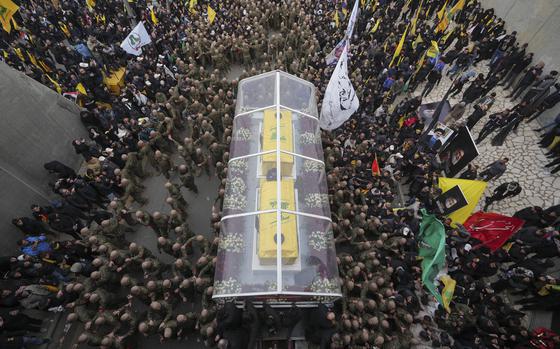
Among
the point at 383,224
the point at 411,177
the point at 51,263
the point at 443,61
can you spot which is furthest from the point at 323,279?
the point at 443,61

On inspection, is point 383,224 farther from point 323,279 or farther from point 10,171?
point 10,171

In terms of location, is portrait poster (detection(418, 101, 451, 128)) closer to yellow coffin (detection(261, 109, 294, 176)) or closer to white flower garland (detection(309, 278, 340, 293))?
yellow coffin (detection(261, 109, 294, 176))

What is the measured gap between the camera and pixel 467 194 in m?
8.18

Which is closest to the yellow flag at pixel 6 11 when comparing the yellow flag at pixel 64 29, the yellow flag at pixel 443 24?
the yellow flag at pixel 64 29

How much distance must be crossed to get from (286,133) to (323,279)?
4063 millimetres

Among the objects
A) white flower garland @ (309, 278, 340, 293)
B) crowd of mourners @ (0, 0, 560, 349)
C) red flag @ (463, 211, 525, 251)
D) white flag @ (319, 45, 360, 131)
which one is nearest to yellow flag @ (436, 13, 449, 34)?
crowd of mourners @ (0, 0, 560, 349)

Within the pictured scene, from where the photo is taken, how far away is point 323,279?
5.82m

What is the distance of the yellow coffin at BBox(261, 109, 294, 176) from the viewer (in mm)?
7195

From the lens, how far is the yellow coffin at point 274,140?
7195mm

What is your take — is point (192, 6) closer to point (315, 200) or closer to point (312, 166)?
point (312, 166)

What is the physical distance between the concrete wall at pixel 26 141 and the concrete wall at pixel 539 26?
19.2m

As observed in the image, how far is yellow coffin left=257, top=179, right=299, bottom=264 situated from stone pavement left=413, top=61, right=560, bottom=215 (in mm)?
7788

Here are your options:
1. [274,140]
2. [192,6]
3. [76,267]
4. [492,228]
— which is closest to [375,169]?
[492,228]

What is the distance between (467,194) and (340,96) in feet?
15.8
